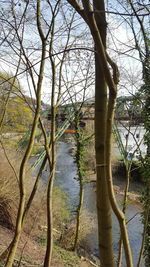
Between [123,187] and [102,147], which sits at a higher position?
[102,147]

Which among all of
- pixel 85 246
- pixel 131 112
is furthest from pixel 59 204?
pixel 131 112

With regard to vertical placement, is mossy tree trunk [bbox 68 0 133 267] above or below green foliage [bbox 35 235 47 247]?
above

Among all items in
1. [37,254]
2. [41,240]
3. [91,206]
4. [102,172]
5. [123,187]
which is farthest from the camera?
[123,187]

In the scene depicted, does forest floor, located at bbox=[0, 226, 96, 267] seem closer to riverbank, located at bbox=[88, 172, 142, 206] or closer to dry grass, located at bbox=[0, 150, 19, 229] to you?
dry grass, located at bbox=[0, 150, 19, 229]

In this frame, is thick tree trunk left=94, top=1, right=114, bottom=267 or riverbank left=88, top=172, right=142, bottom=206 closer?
thick tree trunk left=94, top=1, right=114, bottom=267

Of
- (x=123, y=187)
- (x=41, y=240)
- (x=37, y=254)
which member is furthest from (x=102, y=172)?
(x=123, y=187)

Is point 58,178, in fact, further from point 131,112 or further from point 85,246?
point 131,112

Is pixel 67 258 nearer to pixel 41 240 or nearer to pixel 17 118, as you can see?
pixel 41 240

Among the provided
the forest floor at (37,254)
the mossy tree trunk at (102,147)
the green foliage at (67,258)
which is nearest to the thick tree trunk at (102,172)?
the mossy tree trunk at (102,147)

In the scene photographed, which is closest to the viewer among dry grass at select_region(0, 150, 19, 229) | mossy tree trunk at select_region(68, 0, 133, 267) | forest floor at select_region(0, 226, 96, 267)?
mossy tree trunk at select_region(68, 0, 133, 267)

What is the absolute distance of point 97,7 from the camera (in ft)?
2.53

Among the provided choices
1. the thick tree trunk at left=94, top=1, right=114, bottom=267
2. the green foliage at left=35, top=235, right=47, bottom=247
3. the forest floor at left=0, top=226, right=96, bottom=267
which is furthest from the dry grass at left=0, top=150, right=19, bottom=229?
the thick tree trunk at left=94, top=1, right=114, bottom=267

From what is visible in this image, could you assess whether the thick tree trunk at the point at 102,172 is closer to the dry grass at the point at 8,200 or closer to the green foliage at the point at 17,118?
the dry grass at the point at 8,200

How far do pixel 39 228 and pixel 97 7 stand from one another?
216 inches
